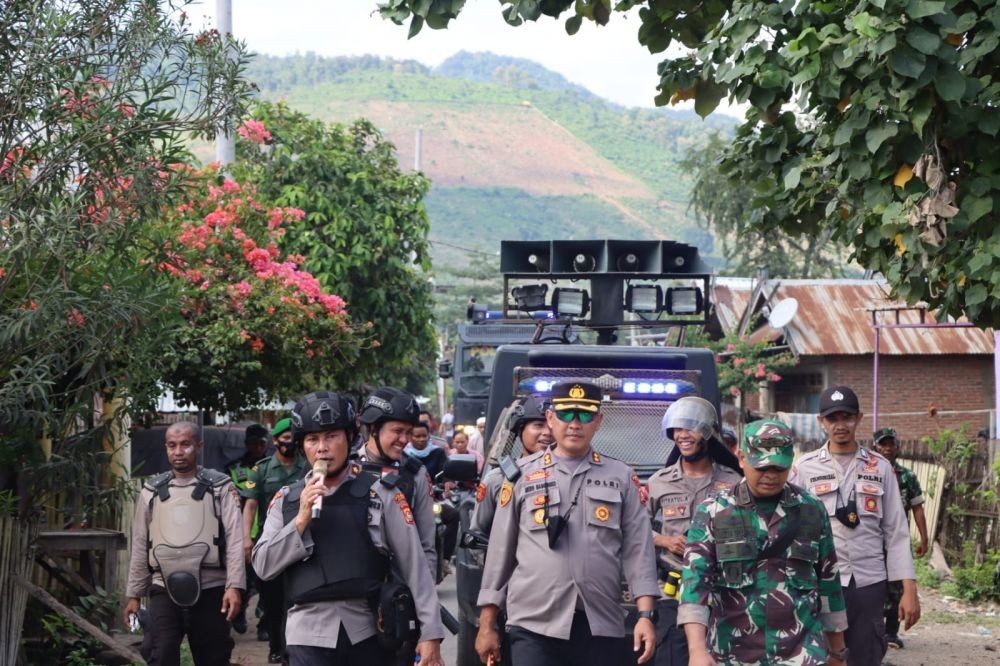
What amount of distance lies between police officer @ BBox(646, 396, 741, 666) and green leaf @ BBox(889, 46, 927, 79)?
244 cm

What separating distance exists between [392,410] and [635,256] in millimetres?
6654

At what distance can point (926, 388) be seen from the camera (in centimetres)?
3109

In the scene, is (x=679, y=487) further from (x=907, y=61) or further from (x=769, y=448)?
(x=907, y=61)

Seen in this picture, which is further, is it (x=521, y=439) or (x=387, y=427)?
(x=521, y=439)

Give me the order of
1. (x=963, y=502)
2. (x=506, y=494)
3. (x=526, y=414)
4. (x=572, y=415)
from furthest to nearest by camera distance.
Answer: (x=963, y=502) < (x=526, y=414) < (x=506, y=494) < (x=572, y=415)

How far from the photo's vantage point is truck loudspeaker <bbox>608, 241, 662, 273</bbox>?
13.7 m

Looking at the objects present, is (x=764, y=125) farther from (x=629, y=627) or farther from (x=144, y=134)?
(x=144, y=134)

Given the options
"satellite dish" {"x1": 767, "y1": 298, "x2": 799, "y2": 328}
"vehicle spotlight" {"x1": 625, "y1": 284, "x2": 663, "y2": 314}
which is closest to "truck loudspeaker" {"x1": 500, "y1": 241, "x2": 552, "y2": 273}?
"vehicle spotlight" {"x1": 625, "y1": 284, "x2": 663, "y2": 314}

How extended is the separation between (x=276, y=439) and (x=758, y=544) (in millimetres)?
5022

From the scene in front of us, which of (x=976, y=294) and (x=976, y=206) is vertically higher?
(x=976, y=206)

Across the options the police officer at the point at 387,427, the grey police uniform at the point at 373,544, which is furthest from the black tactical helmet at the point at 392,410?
the grey police uniform at the point at 373,544

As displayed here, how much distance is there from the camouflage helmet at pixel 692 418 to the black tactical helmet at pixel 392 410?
1.52 metres

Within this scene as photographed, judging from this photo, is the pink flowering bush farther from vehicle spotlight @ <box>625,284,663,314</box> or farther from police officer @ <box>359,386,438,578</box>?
police officer @ <box>359,386,438,578</box>

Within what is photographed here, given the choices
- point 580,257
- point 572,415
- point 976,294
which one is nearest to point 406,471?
point 572,415
